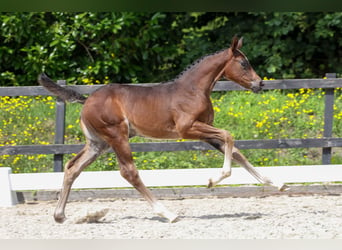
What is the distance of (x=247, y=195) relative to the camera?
6.65 metres

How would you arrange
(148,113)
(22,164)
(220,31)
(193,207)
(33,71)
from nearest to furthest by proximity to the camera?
(148,113)
(193,207)
(22,164)
(33,71)
(220,31)

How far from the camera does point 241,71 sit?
5004mm

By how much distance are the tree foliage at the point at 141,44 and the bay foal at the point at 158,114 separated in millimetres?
4701

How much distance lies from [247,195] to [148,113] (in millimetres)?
2237

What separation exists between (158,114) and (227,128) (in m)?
3.76

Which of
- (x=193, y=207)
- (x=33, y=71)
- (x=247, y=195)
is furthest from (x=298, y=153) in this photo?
(x=33, y=71)

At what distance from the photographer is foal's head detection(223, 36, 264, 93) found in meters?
5.00

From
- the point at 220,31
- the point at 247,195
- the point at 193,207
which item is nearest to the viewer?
the point at 193,207

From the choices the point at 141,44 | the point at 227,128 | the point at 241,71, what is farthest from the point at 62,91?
the point at 141,44

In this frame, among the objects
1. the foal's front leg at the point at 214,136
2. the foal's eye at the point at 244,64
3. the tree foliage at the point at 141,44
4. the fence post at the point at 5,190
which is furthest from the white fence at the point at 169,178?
the tree foliage at the point at 141,44

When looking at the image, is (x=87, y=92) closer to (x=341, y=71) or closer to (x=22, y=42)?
(x=22, y=42)

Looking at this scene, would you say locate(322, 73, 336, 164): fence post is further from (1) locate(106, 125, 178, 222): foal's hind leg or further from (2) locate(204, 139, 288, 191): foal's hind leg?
(1) locate(106, 125, 178, 222): foal's hind leg

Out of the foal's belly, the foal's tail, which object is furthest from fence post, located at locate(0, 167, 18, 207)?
the foal's belly

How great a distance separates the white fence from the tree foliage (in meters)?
3.59
